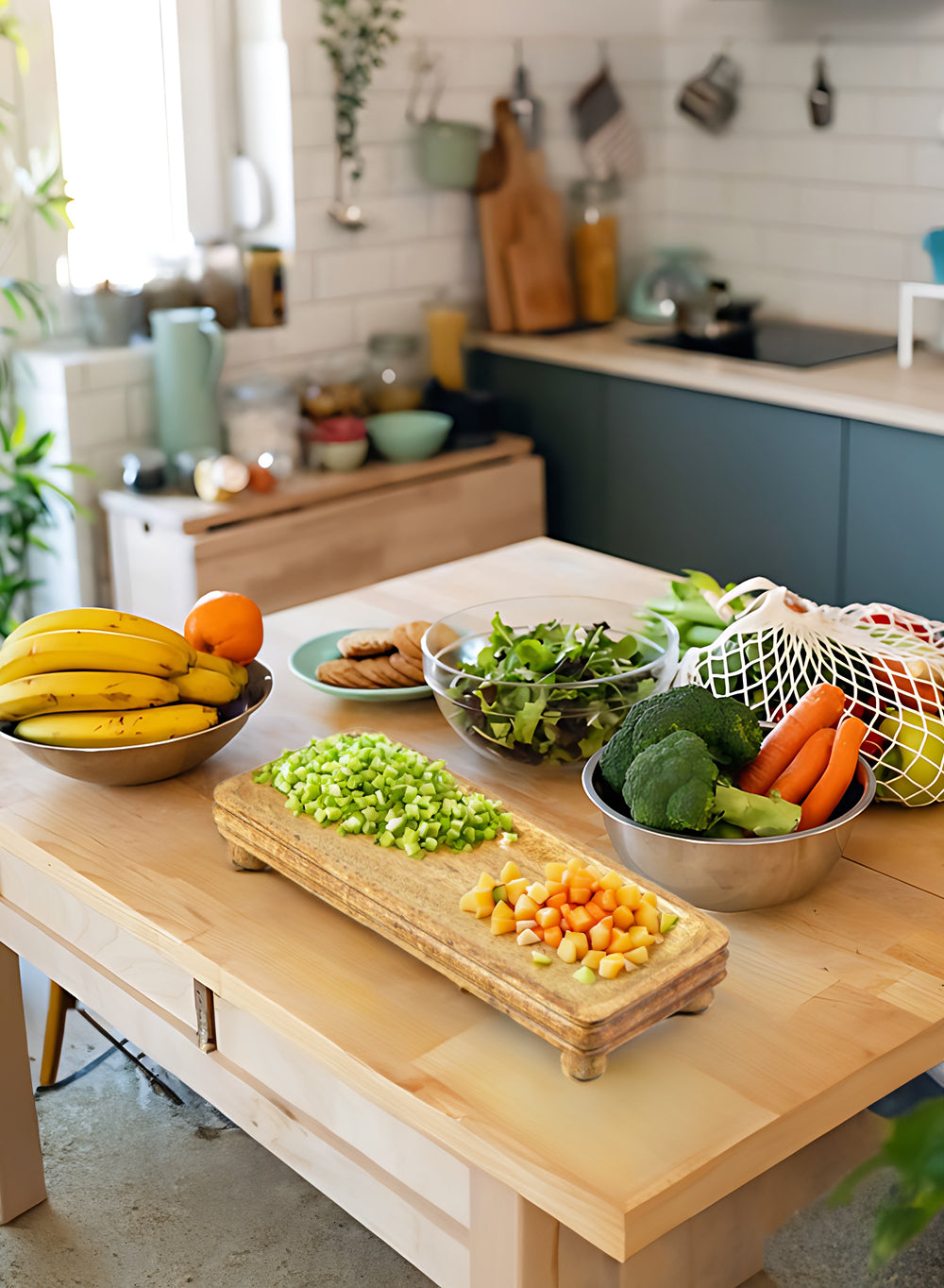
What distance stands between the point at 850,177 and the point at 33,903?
10.2 ft

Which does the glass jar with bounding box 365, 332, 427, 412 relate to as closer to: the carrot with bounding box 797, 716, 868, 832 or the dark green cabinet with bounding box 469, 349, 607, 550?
the dark green cabinet with bounding box 469, 349, 607, 550

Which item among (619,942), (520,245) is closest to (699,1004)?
(619,942)

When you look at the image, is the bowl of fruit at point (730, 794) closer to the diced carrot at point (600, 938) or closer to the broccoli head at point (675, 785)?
the broccoli head at point (675, 785)

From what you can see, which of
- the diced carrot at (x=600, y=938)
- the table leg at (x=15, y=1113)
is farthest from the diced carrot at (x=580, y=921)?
the table leg at (x=15, y=1113)

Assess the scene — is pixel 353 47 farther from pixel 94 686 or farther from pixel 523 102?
pixel 94 686

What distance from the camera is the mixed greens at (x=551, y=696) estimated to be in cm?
145

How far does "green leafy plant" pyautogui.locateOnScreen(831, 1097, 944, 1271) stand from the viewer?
33 centimetres

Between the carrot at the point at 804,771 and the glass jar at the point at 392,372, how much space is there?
2497 mm

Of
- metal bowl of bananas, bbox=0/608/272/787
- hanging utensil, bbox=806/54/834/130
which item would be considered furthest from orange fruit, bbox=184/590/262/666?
hanging utensil, bbox=806/54/834/130

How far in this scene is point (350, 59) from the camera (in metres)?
3.41

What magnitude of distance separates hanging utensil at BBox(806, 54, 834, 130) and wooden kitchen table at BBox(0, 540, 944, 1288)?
274 cm

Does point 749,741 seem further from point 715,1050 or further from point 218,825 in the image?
point 218,825

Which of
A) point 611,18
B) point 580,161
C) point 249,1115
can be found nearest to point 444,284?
point 580,161

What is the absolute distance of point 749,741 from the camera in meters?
1.24
